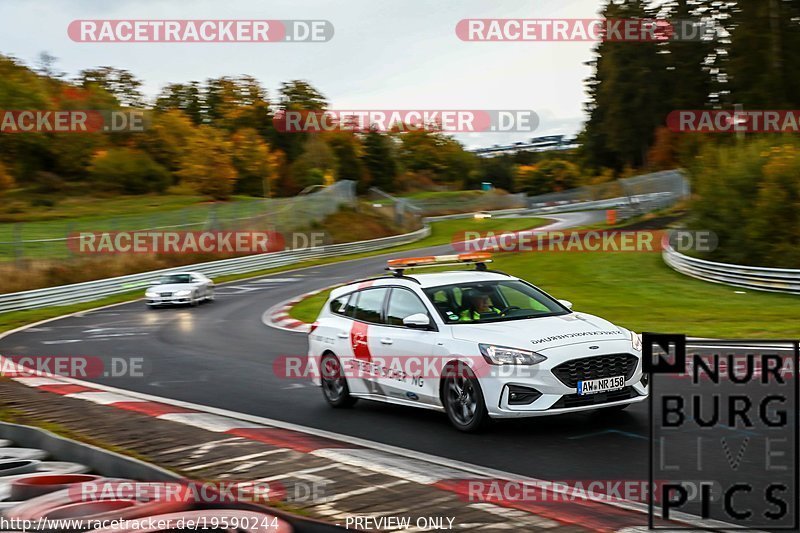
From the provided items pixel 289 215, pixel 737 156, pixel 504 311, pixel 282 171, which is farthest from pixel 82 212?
pixel 504 311

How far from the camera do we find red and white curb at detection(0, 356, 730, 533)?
19.7 feet

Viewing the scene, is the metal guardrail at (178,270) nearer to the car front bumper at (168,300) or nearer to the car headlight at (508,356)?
the car front bumper at (168,300)

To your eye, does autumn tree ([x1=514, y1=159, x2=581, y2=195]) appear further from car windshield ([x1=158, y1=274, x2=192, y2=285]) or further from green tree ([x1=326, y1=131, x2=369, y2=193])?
car windshield ([x1=158, y1=274, x2=192, y2=285])

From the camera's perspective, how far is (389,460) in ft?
26.5

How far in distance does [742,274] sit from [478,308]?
20.8m

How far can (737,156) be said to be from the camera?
32625mm

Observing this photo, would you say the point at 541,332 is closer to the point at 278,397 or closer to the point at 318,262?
the point at 278,397

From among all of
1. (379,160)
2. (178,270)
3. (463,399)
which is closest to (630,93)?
(379,160)

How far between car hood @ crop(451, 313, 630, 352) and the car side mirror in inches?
12.8

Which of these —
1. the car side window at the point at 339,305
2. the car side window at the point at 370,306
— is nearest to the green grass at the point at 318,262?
the car side window at the point at 339,305

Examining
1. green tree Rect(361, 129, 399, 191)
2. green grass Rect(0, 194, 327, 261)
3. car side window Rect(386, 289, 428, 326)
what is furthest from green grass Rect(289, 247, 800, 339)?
green tree Rect(361, 129, 399, 191)

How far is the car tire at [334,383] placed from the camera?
37.0 feet

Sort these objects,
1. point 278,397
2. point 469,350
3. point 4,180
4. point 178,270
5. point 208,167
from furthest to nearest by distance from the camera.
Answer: point 208,167, point 4,180, point 178,270, point 278,397, point 469,350

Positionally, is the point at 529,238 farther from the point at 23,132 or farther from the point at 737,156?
the point at 23,132
